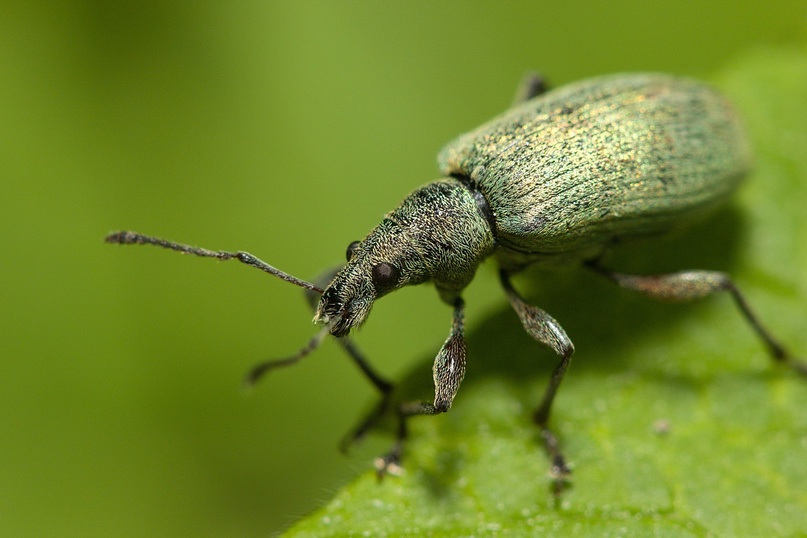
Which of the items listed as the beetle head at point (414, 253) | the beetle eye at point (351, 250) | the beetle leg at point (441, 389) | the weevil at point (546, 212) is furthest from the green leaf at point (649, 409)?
the beetle eye at point (351, 250)

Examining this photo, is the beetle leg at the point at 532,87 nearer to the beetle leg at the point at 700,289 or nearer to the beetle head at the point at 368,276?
the beetle leg at the point at 700,289

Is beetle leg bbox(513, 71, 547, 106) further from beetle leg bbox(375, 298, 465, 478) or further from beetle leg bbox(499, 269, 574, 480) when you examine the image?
beetle leg bbox(375, 298, 465, 478)

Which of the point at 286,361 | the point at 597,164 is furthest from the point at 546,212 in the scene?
the point at 286,361

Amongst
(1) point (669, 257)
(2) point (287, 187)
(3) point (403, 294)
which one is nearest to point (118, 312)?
(2) point (287, 187)

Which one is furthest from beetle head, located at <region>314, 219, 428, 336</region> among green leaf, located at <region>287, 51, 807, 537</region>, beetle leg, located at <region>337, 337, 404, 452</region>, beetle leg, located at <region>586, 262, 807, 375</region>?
beetle leg, located at <region>586, 262, 807, 375</region>

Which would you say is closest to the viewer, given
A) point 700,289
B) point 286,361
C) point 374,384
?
point 374,384

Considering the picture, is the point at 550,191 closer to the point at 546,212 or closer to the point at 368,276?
the point at 546,212

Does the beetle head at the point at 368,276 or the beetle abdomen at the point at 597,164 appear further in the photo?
the beetle abdomen at the point at 597,164
